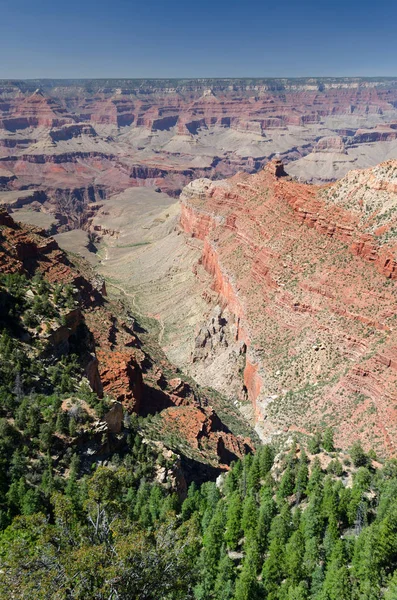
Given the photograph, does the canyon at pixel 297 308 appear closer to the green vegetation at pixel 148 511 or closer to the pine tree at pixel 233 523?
the green vegetation at pixel 148 511

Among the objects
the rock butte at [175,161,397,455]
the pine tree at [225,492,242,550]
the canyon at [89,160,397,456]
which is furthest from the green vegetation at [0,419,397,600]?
the canyon at [89,160,397,456]

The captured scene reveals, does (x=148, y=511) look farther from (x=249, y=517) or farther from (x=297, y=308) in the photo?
(x=297, y=308)

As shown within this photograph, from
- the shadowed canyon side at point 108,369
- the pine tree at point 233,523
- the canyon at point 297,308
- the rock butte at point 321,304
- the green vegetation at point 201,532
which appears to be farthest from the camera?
the canyon at point 297,308

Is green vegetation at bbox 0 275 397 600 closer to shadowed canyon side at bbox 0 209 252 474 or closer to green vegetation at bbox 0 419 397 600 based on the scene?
green vegetation at bbox 0 419 397 600

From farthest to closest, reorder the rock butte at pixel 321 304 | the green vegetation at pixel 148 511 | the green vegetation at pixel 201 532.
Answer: the rock butte at pixel 321 304
the green vegetation at pixel 148 511
the green vegetation at pixel 201 532

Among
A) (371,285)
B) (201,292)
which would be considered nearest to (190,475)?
(371,285)

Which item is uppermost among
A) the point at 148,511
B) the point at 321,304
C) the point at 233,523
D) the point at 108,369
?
the point at 148,511

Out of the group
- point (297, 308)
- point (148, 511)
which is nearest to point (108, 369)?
point (148, 511)

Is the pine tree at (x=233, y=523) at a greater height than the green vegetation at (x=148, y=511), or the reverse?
the green vegetation at (x=148, y=511)

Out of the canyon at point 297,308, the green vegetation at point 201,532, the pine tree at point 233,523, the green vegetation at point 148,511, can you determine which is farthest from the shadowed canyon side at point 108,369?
the canyon at point 297,308

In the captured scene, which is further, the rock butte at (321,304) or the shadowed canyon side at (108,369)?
the rock butte at (321,304)

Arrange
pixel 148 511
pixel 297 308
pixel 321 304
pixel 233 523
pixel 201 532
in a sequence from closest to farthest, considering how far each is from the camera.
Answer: pixel 148 511, pixel 233 523, pixel 201 532, pixel 321 304, pixel 297 308
